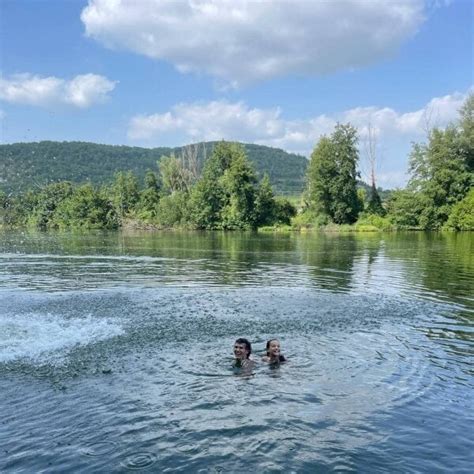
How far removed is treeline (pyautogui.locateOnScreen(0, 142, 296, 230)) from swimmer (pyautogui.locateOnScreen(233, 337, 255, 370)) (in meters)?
118

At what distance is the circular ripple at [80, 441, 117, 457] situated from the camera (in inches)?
355

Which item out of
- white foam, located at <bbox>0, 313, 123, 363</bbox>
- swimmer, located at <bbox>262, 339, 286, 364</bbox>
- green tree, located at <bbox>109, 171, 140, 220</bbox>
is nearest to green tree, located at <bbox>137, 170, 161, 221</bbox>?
green tree, located at <bbox>109, 171, 140, 220</bbox>

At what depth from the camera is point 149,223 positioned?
Answer: 154625mm

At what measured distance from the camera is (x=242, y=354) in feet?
45.6

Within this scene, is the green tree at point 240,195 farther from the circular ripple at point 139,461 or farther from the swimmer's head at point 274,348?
the circular ripple at point 139,461

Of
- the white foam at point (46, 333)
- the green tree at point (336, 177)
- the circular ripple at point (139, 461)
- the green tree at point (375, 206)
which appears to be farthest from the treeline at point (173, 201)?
the circular ripple at point (139, 461)

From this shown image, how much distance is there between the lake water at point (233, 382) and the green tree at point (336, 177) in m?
94.1

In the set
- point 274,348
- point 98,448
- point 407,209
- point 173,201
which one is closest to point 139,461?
point 98,448

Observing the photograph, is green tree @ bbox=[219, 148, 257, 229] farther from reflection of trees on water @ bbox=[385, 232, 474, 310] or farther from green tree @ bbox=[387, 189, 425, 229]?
reflection of trees on water @ bbox=[385, 232, 474, 310]

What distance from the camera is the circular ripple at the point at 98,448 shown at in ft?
29.6

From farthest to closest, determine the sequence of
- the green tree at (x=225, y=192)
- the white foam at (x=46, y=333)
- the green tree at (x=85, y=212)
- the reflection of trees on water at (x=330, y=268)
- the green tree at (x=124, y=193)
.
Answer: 1. the green tree at (x=124, y=193)
2. the green tree at (x=85, y=212)
3. the green tree at (x=225, y=192)
4. the reflection of trees on water at (x=330, y=268)
5. the white foam at (x=46, y=333)

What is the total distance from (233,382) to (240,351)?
1095 mm

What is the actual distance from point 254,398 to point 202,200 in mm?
131285

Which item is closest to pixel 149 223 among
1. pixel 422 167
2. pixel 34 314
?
pixel 422 167
